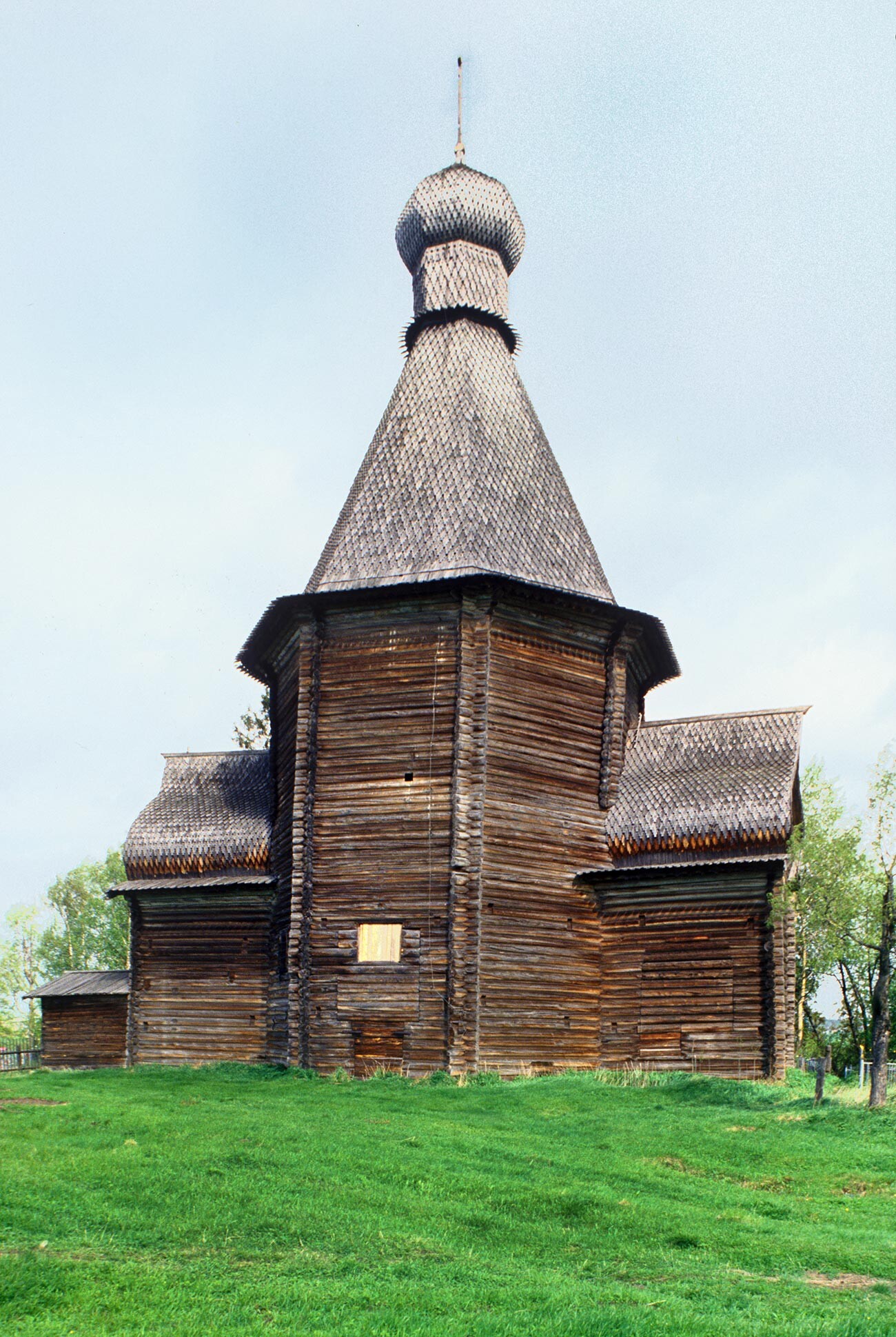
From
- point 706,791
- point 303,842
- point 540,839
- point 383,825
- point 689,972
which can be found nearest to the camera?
point 383,825

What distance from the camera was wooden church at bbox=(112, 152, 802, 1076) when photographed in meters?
20.5

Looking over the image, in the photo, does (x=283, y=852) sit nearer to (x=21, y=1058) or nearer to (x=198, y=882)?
(x=198, y=882)

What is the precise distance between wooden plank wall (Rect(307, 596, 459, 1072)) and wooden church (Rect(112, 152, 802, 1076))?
0.04 meters

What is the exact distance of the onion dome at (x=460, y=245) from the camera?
26.8 metres

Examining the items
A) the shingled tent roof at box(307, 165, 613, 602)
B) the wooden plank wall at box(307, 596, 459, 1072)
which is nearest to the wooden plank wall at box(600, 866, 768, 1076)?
the wooden plank wall at box(307, 596, 459, 1072)

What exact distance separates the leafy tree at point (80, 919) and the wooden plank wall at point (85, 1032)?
33.4 m

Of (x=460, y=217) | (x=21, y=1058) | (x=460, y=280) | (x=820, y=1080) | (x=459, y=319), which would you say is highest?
(x=460, y=217)

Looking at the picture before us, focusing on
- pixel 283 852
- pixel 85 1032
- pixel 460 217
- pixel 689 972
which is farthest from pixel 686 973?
pixel 460 217

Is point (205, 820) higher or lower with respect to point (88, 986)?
higher

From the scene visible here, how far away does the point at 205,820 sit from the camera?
998 inches

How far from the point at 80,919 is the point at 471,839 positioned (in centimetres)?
4783

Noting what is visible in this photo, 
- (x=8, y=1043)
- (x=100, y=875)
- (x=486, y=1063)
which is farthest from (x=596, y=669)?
(x=100, y=875)

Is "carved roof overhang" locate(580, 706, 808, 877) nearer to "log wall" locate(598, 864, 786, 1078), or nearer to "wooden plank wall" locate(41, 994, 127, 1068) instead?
"log wall" locate(598, 864, 786, 1078)

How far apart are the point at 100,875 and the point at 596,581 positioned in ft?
154
